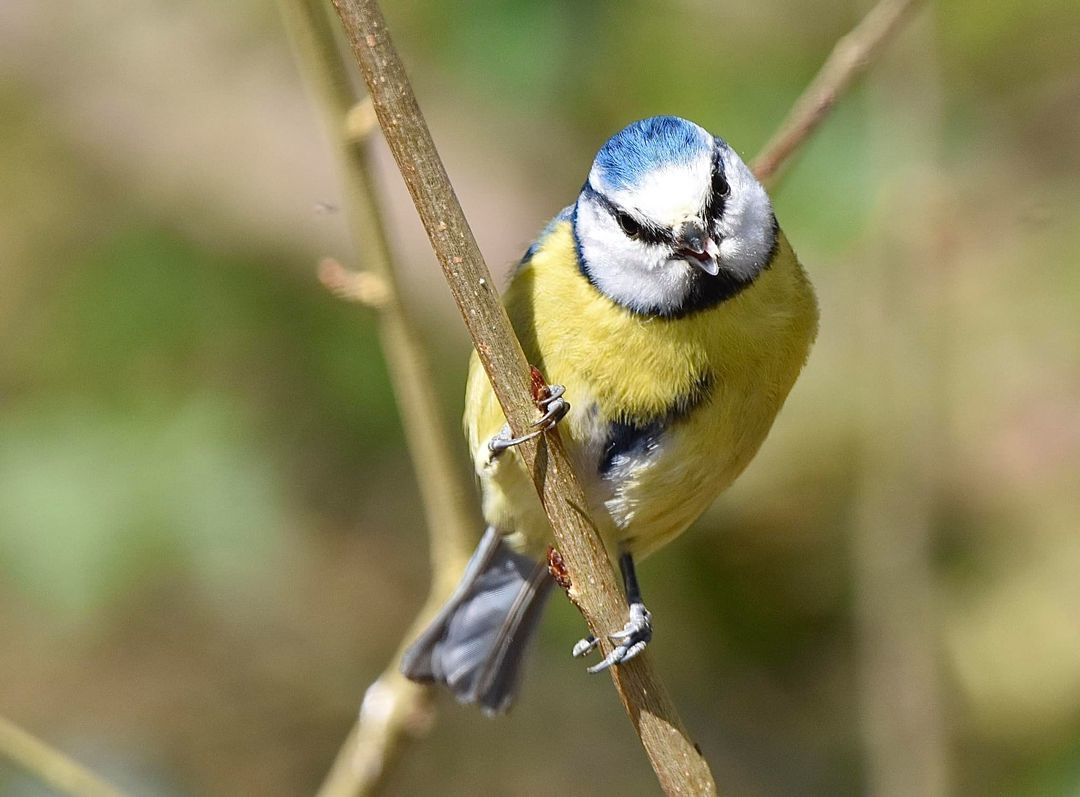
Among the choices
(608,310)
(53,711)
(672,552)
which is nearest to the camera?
(608,310)

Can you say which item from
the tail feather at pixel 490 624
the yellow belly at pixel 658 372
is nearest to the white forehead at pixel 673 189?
the yellow belly at pixel 658 372

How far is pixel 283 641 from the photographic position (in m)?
3.33

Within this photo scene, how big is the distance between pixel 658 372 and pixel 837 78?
553 mm

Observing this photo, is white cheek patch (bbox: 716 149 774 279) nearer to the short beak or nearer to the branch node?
the short beak

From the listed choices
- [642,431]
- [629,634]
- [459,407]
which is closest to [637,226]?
[642,431]

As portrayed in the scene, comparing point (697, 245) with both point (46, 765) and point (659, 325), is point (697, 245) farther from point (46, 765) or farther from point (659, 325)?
point (46, 765)

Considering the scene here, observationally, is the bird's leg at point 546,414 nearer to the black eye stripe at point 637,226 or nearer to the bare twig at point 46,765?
the black eye stripe at point 637,226

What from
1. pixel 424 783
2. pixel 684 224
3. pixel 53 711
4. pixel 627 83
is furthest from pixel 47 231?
pixel 684 224

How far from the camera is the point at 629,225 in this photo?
1.97m

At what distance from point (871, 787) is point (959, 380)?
1014mm

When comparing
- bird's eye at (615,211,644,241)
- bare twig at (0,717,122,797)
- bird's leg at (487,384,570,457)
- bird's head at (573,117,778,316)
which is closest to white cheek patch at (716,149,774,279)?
bird's head at (573,117,778,316)

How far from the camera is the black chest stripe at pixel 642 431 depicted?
2010 millimetres

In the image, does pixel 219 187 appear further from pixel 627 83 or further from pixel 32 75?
pixel 627 83

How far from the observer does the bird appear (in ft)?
6.35
